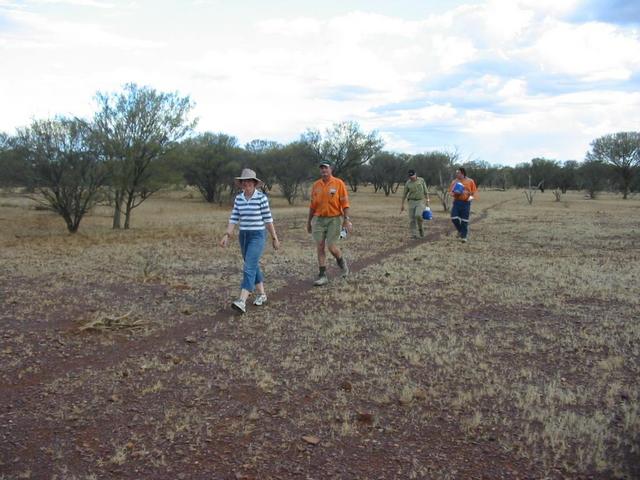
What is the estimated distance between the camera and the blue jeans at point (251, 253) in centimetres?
693

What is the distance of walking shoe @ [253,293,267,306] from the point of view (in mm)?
7406

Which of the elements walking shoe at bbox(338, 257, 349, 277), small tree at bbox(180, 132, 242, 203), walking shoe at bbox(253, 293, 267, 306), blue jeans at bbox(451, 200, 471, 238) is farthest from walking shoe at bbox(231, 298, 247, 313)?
small tree at bbox(180, 132, 242, 203)

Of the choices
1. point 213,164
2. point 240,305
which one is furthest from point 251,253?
point 213,164

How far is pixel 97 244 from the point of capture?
14.5m

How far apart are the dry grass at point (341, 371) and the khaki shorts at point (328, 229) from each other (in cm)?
74

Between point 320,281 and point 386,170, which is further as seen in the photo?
point 386,170

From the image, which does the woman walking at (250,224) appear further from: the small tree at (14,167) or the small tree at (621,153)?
the small tree at (621,153)

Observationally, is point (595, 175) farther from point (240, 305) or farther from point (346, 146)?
point (240, 305)

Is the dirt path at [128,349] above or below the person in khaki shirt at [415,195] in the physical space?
below

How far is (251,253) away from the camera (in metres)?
6.99

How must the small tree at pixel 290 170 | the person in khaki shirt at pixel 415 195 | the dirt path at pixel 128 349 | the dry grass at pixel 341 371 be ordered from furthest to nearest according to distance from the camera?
the small tree at pixel 290 170 → the person in khaki shirt at pixel 415 195 → the dirt path at pixel 128 349 → the dry grass at pixel 341 371

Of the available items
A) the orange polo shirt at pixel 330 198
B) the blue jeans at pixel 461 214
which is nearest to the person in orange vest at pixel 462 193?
the blue jeans at pixel 461 214

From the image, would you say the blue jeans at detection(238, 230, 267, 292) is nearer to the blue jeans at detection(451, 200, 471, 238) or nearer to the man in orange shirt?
the man in orange shirt

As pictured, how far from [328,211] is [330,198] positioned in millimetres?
195
